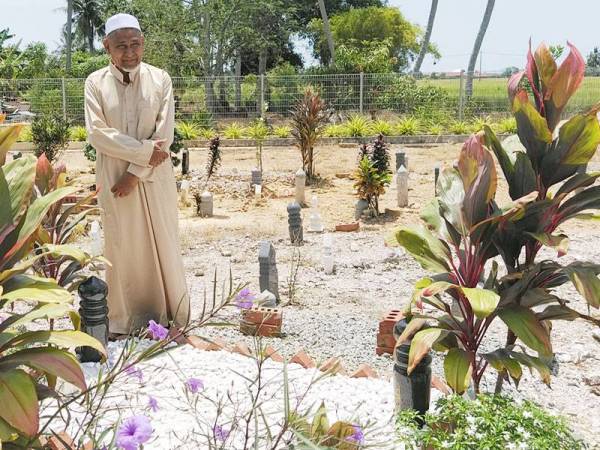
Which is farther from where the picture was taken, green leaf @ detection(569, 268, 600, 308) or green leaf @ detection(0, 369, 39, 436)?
green leaf @ detection(569, 268, 600, 308)

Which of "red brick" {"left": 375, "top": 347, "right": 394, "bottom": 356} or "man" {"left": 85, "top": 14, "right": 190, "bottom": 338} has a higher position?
"man" {"left": 85, "top": 14, "right": 190, "bottom": 338}

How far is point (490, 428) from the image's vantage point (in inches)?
86.6

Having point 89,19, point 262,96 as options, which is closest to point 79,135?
point 262,96

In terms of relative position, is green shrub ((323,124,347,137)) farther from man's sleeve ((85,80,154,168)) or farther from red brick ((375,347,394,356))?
man's sleeve ((85,80,154,168))

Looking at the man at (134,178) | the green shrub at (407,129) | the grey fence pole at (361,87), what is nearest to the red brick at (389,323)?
the man at (134,178)

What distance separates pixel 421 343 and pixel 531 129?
0.99 meters

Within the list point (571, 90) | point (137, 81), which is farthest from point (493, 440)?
point (137, 81)

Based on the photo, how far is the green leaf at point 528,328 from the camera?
8.43ft

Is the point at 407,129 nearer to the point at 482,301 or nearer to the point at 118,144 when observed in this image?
the point at 118,144

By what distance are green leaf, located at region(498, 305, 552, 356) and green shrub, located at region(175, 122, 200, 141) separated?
14.9 meters

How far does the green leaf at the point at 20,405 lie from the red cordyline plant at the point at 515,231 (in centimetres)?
142

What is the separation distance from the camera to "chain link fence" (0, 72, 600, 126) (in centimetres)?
1934

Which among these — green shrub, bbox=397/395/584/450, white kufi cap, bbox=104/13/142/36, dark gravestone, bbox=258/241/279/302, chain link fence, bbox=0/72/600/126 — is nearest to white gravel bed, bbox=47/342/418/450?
green shrub, bbox=397/395/584/450

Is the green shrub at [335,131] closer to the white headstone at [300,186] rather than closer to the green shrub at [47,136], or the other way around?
the green shrub at [47,136]
